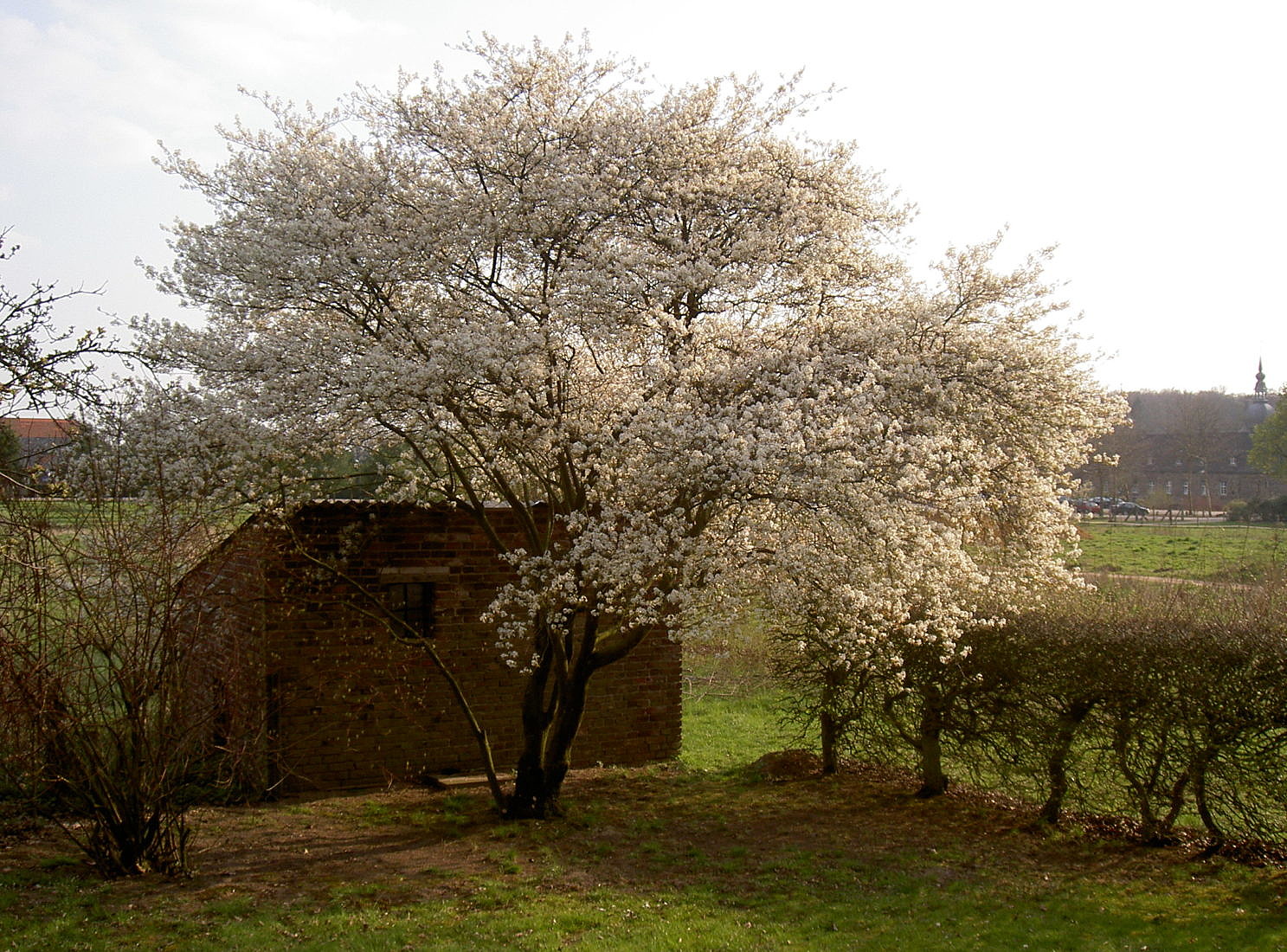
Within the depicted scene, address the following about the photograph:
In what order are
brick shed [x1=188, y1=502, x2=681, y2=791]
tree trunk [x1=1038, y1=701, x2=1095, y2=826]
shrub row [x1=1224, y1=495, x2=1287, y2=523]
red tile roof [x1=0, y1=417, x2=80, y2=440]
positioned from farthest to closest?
shrub row [x1=1224, y1=495, x2=1287, y2=523] → brick shed [x1=188, y1=502, x2=681, y2=791] → tree trunk [x1=1038, y1=701, x2=1095, y2=826] → red tile roof [x1=0, y1=417, x2=80, y2=440]

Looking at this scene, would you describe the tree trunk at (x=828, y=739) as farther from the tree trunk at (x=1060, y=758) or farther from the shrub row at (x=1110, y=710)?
the tree trunk at (x=1060, y=758)

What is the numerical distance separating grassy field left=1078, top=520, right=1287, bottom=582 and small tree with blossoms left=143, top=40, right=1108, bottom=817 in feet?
32.4

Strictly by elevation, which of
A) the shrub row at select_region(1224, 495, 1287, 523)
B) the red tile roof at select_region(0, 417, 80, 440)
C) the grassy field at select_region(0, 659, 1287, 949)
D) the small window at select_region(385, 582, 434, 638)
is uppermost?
the red tile roof at select_region(0, 417, 80, 440)

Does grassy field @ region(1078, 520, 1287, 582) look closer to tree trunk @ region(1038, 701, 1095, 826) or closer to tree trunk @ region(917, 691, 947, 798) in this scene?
tree trunk @ region(917, 691, 947, 798)

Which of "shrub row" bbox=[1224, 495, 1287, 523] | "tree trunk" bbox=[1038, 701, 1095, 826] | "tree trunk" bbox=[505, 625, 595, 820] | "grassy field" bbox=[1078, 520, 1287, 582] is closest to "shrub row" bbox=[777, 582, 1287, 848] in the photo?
"tree trunk" bbox=[1038, 701, 1095, 826]

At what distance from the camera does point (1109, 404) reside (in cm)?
889

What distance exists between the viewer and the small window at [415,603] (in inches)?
394

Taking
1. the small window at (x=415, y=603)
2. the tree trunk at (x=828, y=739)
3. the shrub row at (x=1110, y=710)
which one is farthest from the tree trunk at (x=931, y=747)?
the small window at (x=415, y=603)

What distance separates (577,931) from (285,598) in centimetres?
413

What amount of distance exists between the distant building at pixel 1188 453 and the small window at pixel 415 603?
3314 centimetres

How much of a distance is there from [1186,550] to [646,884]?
25030 millimetres

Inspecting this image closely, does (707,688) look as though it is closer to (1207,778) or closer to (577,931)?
(1207,778)

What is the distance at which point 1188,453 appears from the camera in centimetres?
4456

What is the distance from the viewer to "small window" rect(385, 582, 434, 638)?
32.8 feet
